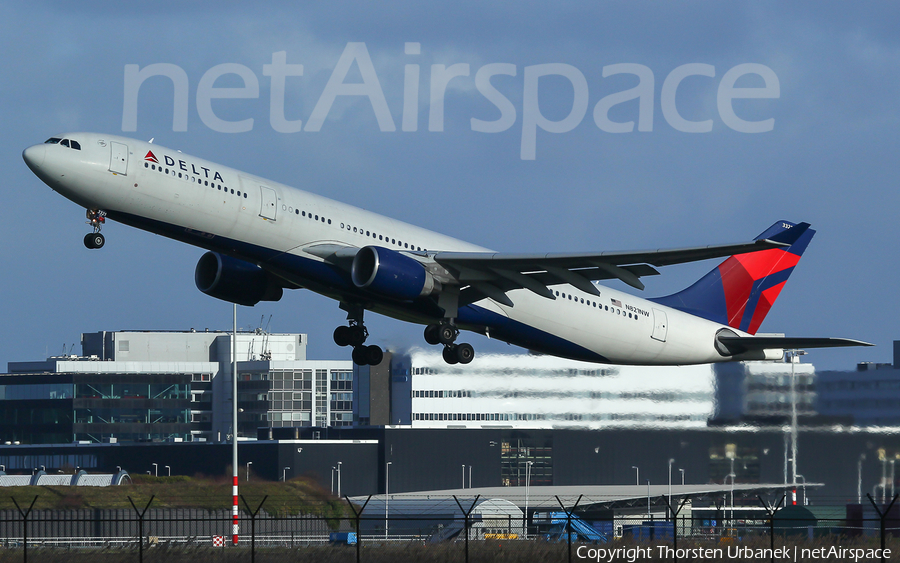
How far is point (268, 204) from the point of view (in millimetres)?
32875

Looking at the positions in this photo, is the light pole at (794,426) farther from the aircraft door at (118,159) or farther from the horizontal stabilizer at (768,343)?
the aircraft door at (118,159)

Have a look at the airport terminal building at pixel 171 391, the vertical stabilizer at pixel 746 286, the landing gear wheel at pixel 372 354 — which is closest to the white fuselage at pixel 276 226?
the landing gear wheel at pixel 372 354

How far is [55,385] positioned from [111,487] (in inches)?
2769

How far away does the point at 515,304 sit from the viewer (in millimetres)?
37875

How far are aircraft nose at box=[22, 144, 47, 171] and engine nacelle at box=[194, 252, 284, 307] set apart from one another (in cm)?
757

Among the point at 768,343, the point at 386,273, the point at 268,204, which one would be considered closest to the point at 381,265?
the point at 386,273

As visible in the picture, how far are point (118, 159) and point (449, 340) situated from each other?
36.3 feet

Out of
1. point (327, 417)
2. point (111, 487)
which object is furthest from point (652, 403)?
point (327, 417)

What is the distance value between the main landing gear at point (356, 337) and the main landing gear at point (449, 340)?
2.83 m

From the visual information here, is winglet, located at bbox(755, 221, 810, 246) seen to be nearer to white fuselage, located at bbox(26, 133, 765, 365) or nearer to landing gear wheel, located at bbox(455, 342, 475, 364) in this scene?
white fuselage, located at bbox(26, 133, 765, 365)

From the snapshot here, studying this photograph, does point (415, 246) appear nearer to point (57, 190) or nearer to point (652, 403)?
point (57, 190)

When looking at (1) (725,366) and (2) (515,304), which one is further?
(1) (725,366)

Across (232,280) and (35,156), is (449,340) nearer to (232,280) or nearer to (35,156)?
(232,280)

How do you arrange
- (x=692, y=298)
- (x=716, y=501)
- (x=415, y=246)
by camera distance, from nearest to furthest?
(x=415, y=246) → (x=692, y=298) → (x=716, y=501)
